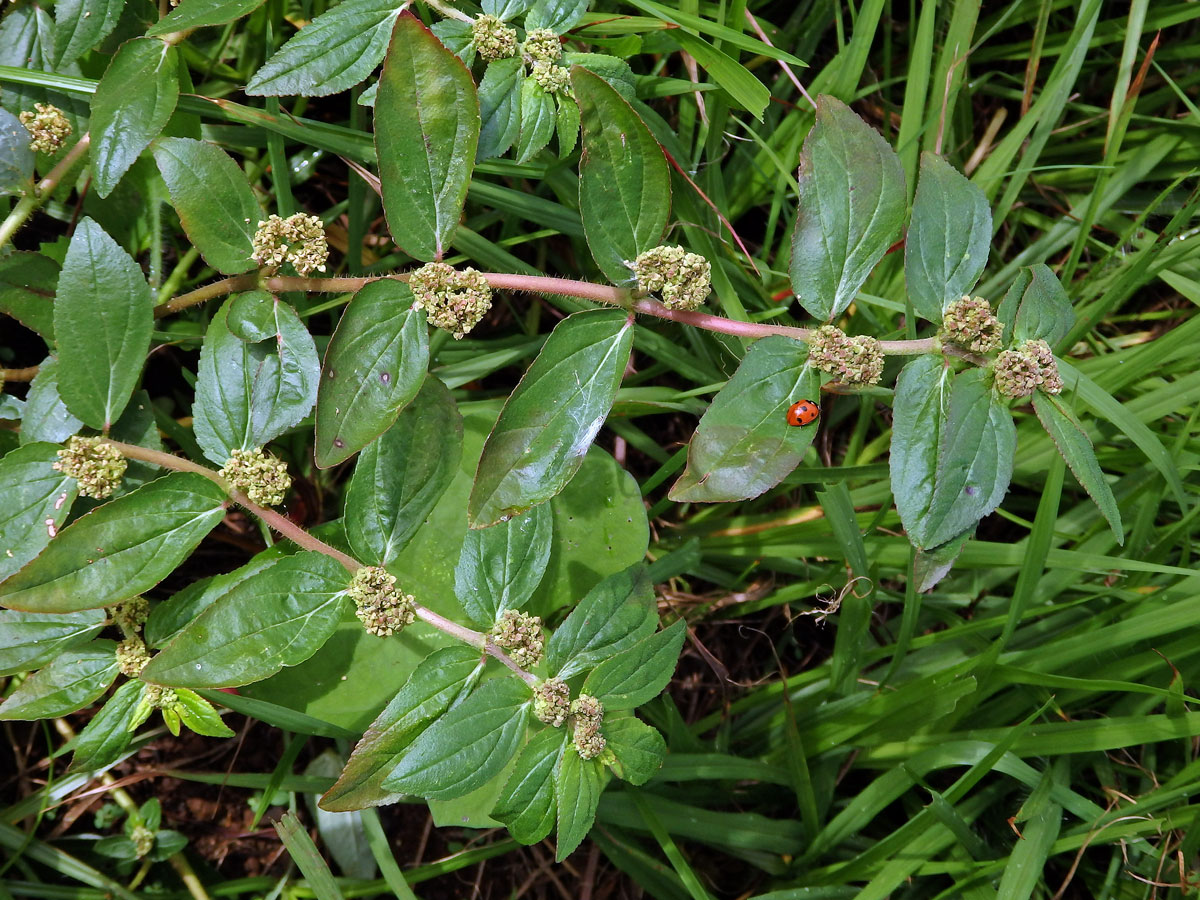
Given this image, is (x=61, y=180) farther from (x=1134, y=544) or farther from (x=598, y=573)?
(x=1134, y=544)

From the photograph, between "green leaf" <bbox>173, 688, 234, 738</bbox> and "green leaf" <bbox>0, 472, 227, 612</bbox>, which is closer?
"green leaf" <bbox>0, 472, 227, 612</bbox>

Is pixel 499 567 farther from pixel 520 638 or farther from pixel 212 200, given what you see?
pixel 212 200

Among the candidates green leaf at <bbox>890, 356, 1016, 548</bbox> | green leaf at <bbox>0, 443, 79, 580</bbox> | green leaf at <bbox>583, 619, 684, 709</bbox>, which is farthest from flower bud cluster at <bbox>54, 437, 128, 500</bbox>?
green leaf at <bbox>890, 356, 1016, 548</bbox>

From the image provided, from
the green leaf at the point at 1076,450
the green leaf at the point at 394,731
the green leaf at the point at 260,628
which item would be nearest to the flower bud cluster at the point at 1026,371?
the green leaf at the point at 1076,450

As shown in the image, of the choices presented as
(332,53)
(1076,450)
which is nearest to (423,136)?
(332,53)

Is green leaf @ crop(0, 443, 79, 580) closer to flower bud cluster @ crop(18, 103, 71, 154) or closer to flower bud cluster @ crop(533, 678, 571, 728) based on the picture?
flower bud cluster @ crop(18, 103, 71, 154)

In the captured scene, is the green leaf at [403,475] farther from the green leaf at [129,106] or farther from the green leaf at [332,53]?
the green leaf at [129,106]
